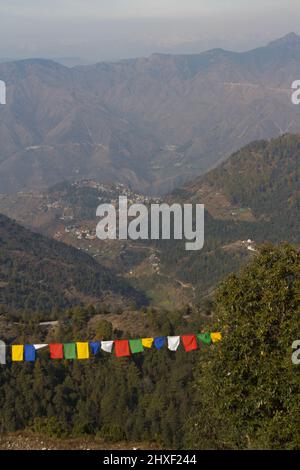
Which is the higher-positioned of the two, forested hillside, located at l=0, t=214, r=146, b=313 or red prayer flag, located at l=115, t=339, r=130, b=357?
red prayer flag, located at l=115, t=339, r=130, b=357

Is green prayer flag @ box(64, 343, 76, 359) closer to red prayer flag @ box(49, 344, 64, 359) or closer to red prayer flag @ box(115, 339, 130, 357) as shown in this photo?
red prayer flag @ box(49, 344, 64, 359)

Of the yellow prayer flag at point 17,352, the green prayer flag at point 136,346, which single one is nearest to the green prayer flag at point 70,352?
the yellow prayer flag at point 17,352

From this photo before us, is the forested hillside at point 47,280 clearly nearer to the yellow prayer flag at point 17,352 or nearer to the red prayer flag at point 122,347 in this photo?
the yellow prayer flag at point 17,352

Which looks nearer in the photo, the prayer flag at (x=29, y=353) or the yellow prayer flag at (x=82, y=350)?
the yellow prayer flag at (x=82, y=350)

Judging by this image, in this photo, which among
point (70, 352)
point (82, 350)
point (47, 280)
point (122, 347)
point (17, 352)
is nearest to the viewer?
point (82, 350)


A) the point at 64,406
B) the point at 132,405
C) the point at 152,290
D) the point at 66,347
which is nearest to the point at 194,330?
the point at 132,405

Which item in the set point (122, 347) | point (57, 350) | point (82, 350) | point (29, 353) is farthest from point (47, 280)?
point (82, 350)

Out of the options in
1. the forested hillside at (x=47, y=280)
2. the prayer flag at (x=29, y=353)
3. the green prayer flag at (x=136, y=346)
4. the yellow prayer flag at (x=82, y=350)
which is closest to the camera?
the yellow prayer flag at (x=82, y=350)

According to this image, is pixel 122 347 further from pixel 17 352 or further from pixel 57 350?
pixel 17 352

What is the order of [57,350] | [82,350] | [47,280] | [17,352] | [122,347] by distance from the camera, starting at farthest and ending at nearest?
[47,280] < [17,352] < [122,347] < [57,350] < [82,350]

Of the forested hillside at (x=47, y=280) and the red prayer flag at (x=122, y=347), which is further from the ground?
the red prayer flag at (x=122, y=347)

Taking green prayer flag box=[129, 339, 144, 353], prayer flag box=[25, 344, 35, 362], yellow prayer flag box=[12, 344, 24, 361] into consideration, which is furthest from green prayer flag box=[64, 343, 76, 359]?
green prayer flag box=[129, 339, 144, 353]

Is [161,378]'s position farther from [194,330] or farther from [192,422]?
[192,422]

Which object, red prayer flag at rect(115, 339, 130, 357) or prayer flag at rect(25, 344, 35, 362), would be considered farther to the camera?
red prayer flag at rect(115, 339, 130, 357)
